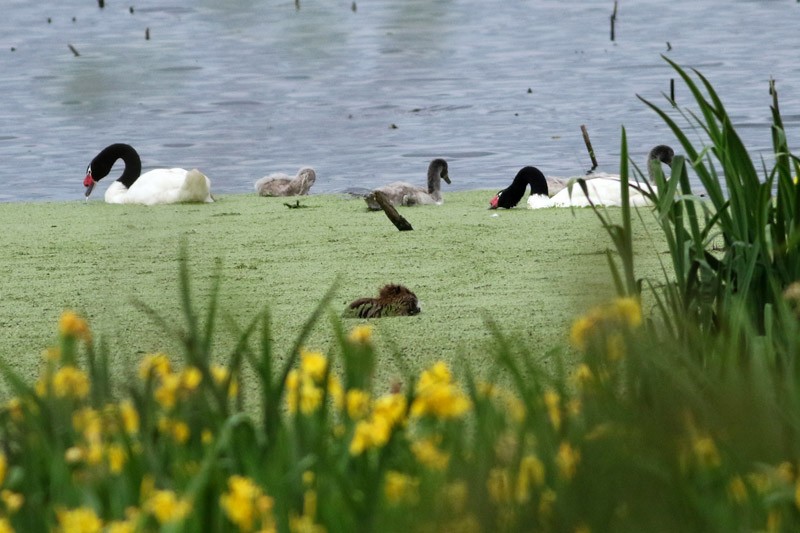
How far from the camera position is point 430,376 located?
197 centimetres

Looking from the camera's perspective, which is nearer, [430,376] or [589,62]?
[430,376]

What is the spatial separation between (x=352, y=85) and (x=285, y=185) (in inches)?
325

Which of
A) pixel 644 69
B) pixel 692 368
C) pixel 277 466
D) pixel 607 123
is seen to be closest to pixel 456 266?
pixel 692 368

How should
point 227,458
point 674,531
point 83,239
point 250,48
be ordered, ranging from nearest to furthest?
point 674,531, point 250,48, point 227,458, point 83,239

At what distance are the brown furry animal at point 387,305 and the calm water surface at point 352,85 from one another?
26.1 inches

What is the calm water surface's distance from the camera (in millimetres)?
984

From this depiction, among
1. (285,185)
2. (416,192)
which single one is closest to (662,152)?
(416,192)

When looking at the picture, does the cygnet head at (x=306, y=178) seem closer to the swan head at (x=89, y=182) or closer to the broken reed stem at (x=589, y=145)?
the swan head at (x=89, y=182)

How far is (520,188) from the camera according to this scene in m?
8.97

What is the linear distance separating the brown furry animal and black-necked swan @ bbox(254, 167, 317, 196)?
5077mm

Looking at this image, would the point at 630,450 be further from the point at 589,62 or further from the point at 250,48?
the point at 589,62

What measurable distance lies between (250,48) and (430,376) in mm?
716

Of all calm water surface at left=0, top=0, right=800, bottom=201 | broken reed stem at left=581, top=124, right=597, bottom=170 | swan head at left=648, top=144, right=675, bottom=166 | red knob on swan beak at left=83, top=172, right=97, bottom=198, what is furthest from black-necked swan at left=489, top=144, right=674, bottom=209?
red knob on swan beak at left=83, top=172, right=97, bottom=198

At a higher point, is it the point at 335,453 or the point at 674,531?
the point at 674,531
